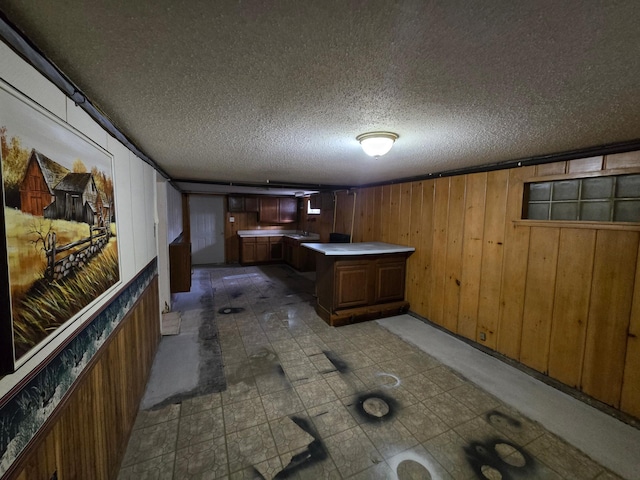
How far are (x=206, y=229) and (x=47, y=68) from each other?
21.6 feet

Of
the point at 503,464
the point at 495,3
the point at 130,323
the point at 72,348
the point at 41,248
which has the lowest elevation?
the point at 503,464

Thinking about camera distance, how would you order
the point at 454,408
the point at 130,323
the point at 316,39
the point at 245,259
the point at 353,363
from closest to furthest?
the point at 316,39 → the point at 130,323 → the point at 454,408 → the point at 353,363 → the point at 245,259

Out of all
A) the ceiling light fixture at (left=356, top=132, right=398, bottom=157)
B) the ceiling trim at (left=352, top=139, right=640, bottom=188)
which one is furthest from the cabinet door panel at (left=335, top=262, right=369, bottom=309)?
the ceiling light fixture at (left=356, top=132, right=398, bottom=157)

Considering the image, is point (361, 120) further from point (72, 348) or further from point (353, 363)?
point (353, 363)

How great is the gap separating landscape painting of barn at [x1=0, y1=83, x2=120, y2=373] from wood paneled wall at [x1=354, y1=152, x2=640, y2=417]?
3.30 meters

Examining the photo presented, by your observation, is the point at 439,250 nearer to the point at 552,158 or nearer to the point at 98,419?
the point at 552,158

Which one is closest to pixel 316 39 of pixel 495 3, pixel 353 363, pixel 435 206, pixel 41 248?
pixel 495 3

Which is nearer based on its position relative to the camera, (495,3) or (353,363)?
(495,3)

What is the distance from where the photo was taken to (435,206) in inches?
133

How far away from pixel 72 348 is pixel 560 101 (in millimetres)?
2421

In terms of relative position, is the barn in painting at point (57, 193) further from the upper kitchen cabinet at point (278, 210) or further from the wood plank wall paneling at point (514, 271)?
the upper kitchen cabinet at point (278, 210)

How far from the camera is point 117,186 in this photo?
1611 mm

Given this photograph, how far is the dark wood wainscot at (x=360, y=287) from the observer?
11.2 ft

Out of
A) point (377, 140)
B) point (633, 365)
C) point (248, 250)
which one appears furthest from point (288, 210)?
point (633, 365)
